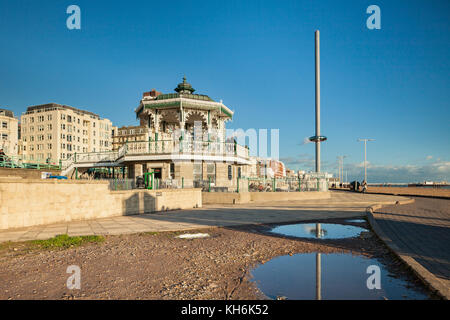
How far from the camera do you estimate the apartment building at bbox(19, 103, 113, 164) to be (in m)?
87.4

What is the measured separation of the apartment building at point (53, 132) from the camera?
87375 millimetres

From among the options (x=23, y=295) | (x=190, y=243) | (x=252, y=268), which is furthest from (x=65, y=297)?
(x=190, y=243)

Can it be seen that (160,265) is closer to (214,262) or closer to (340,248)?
(214,262)

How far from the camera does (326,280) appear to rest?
15.4ft

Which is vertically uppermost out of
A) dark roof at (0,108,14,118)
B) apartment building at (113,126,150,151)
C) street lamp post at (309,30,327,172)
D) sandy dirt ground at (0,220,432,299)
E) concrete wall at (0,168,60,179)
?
dark roof at (0,108,14,118)

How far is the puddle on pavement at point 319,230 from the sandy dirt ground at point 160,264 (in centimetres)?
64

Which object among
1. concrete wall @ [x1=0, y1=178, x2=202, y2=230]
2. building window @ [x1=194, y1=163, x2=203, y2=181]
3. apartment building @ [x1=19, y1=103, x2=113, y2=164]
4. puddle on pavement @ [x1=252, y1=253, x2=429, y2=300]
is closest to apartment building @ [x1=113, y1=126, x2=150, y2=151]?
apartment building @ [x1=19, y1=103, x2=113, y2=164]

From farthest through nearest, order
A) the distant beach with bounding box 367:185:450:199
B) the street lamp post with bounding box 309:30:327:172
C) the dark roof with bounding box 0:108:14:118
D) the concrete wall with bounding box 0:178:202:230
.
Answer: the dark roof with bounding box 0:108:14:118, the distant beach with bounding box 367:185:450:199, the street lamp post with bounding box 309:30:327:172, the concrete wall with bounding box 0:178:202:230

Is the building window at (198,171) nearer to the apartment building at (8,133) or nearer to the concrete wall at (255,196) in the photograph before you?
the concrete wall at (255,196)

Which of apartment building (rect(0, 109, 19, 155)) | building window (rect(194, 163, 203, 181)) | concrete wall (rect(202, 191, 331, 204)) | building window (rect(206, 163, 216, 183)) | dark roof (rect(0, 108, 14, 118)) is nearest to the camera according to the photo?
concrete wall (rect(202, 191, 331, 204))

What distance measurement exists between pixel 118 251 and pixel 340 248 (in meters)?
5.68

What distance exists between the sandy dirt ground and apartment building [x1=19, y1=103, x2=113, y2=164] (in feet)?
294

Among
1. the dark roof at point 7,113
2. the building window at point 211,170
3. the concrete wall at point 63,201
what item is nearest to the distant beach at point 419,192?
the building window at point 211,170

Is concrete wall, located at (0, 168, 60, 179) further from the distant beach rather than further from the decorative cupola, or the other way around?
the distant beach
